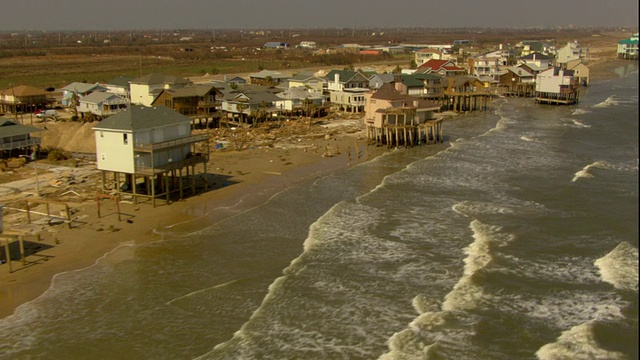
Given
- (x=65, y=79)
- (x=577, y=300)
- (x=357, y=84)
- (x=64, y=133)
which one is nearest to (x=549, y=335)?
(x=577, y=300)

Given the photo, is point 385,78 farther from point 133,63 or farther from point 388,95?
point 133,63

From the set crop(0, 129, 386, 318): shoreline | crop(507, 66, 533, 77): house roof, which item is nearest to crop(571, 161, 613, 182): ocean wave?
crop(0, 129, 386, 318): shoreline

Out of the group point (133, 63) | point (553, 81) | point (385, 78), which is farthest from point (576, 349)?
point (133, 63)

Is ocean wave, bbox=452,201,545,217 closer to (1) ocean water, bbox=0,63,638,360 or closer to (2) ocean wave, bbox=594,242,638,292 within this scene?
(1) ocean water, bbox=0,63,638,360

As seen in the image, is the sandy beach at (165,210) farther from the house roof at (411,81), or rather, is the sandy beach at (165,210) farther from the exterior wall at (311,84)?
the exterior wall at (311,84)

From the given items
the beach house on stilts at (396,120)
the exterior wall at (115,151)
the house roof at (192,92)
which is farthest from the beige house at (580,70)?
the exterior wall at (115,151)
